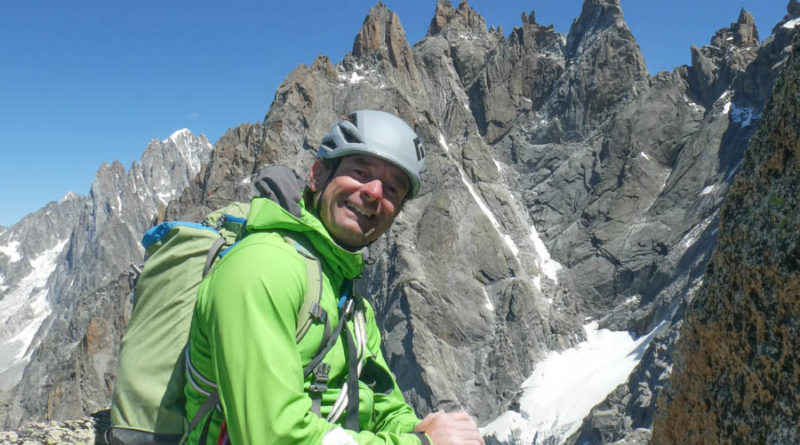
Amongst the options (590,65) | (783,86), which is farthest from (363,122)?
(590,65)

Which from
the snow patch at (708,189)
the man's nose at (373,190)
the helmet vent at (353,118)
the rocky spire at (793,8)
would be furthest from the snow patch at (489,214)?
the man's nose at (373,190)

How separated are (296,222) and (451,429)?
1.41 meters

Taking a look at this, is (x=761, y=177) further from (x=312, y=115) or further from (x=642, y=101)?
(x=642, y=101)

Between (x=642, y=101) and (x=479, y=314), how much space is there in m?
44.6

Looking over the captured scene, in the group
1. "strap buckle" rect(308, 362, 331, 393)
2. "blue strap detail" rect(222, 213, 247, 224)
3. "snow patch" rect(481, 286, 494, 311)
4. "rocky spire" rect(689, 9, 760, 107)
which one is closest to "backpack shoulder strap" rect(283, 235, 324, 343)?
"strap buckle" rect(308, 362, 331, 393)

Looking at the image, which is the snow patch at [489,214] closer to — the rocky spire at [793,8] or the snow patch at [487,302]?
A: the snow patch at [487,302]

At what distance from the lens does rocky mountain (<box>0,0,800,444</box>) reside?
230 feet

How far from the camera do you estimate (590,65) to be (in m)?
95.2

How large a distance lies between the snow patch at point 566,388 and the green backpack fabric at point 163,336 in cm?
6401

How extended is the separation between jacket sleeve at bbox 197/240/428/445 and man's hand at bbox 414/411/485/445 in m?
0.78

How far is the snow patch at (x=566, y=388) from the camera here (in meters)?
63.8

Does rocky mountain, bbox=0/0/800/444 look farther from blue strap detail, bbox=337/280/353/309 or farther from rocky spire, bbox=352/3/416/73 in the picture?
blue strap detail, bbox=337/280/353/309

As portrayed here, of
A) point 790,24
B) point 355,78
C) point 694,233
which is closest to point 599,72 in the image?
point 790,24

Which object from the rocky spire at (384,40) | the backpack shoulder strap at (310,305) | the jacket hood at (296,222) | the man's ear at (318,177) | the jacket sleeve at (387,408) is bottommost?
the jacket sleeve at (387,408)
